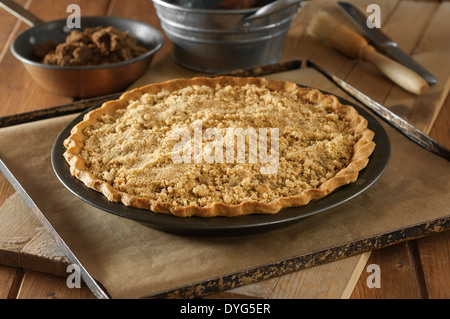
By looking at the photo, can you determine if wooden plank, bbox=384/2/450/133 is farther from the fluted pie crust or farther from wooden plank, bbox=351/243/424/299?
wooden plank, bbox=351/243/424/299


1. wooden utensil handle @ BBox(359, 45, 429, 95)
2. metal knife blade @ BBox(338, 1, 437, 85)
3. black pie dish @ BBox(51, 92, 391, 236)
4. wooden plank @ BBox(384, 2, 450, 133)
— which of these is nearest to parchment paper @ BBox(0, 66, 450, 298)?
black pie dish @ BBox(51, 92, 391, 236)

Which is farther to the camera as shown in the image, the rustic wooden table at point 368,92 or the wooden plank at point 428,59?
the wooden plank at point 428,59

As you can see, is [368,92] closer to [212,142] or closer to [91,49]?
[212,142]

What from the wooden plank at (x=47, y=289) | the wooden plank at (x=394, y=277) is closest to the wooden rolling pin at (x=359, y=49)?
the wooden plank at (x=394, y=277)

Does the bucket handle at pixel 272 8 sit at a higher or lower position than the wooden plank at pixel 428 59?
higher

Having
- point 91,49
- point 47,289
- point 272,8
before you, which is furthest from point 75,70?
point 47,289

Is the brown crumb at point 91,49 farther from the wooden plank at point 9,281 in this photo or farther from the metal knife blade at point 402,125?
the wooden plank at point 9,281

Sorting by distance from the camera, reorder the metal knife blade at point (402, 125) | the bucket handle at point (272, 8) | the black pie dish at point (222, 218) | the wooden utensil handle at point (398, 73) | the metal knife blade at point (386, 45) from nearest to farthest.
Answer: the black pie dish at point (222, 218) < the metal knife blade at point (402, 125) < the bucket handle at point (272, 8) < the wooden utensil handle at point (398, 73) < the metal knife blade at point (386, 45)

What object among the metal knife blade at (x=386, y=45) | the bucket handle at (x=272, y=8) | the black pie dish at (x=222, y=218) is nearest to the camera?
the black pie dish at (x=222, y=218)
